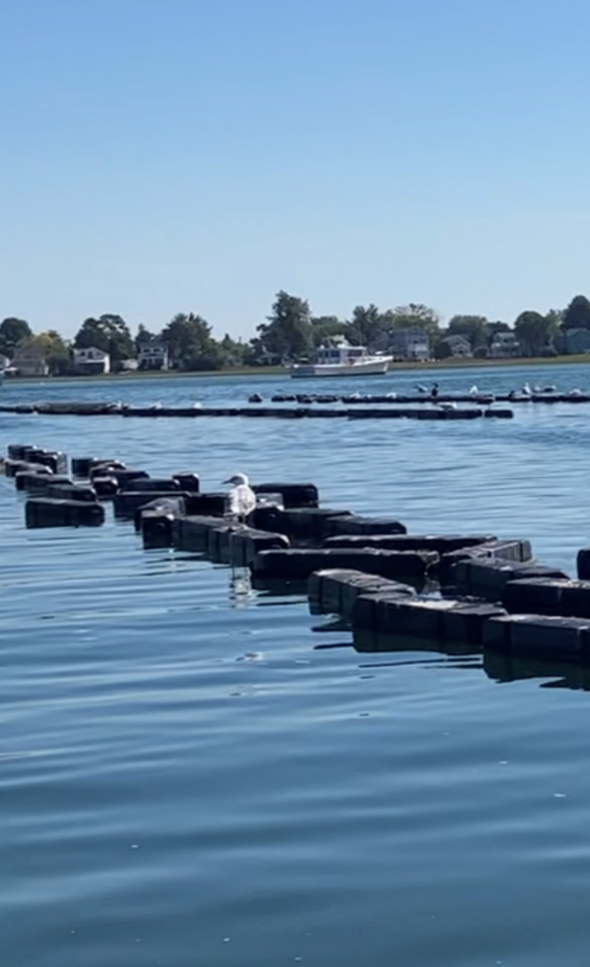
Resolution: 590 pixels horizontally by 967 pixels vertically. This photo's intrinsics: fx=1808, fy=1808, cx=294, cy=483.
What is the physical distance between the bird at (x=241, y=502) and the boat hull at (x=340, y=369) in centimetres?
13098

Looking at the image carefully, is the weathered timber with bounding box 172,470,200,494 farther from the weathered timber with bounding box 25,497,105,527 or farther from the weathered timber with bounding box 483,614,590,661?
the weathered timber with bounding box 483,614,590,661

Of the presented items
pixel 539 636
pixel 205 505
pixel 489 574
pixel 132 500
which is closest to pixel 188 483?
pixel 132 500

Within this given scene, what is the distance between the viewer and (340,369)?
155875 mm

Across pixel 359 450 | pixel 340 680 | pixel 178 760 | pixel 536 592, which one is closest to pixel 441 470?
pixel 359 450

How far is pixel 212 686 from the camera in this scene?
12.9m

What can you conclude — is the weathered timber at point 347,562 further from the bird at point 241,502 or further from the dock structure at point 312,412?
the dock structure at point 312,412

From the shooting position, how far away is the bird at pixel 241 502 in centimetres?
2400

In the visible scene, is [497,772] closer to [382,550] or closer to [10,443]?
[382,550]

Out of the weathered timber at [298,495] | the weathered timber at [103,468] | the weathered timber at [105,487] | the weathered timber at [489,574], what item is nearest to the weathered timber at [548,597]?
the weathered timber at [489,574]

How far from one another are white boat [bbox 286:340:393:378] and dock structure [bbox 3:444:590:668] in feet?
413

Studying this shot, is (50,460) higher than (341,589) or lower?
lower

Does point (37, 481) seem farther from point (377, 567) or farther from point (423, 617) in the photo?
point (423, 617)

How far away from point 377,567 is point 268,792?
929cm

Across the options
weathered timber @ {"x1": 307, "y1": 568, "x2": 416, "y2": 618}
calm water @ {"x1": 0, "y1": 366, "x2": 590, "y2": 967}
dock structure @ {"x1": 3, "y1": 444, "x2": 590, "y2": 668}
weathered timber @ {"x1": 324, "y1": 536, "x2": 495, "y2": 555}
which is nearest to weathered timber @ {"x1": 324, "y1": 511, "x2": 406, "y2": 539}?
dock structure @ {"x1": 3, "y1": 444, "x2": 590, "y2": 668}
